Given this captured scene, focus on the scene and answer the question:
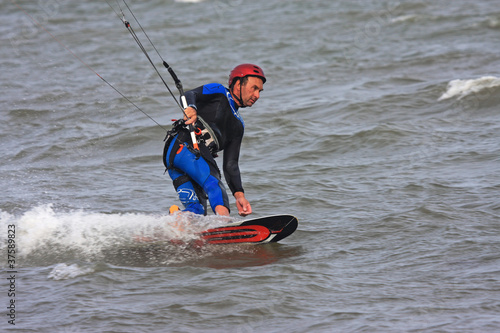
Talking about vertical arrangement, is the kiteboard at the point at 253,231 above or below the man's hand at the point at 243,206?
below

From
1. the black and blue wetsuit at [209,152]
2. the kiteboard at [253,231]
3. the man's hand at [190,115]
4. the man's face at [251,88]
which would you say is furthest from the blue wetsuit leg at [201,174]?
the man's face at [251,88]

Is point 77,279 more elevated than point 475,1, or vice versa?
point 475,1

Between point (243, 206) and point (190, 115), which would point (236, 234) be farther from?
point (190, 115)

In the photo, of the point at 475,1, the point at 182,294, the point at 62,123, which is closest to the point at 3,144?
the point at 62,123

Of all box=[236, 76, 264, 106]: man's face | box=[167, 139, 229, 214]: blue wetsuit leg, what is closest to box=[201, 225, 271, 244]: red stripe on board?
box=[167, 139, 229, 214]: blue wetsuit leg

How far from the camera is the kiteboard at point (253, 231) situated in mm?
6371

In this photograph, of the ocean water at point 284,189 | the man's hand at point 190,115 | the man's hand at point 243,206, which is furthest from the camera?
→ the man's hand at point 243,206

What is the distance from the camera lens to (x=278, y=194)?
8.51m

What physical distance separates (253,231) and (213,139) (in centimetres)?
97

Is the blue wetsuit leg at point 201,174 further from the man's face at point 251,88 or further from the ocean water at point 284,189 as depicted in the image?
the man's face at point 251,88

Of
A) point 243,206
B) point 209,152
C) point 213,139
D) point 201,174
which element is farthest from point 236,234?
point 213,139

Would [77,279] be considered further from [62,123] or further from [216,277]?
[62,123]

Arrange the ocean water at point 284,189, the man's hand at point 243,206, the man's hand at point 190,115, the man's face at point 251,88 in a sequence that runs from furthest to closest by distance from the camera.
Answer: the man's hand at point 243,206, the man's face at point 251,88, the man's hand at point 190,115, the ocean water at point 284,189

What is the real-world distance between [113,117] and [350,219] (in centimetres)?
668
